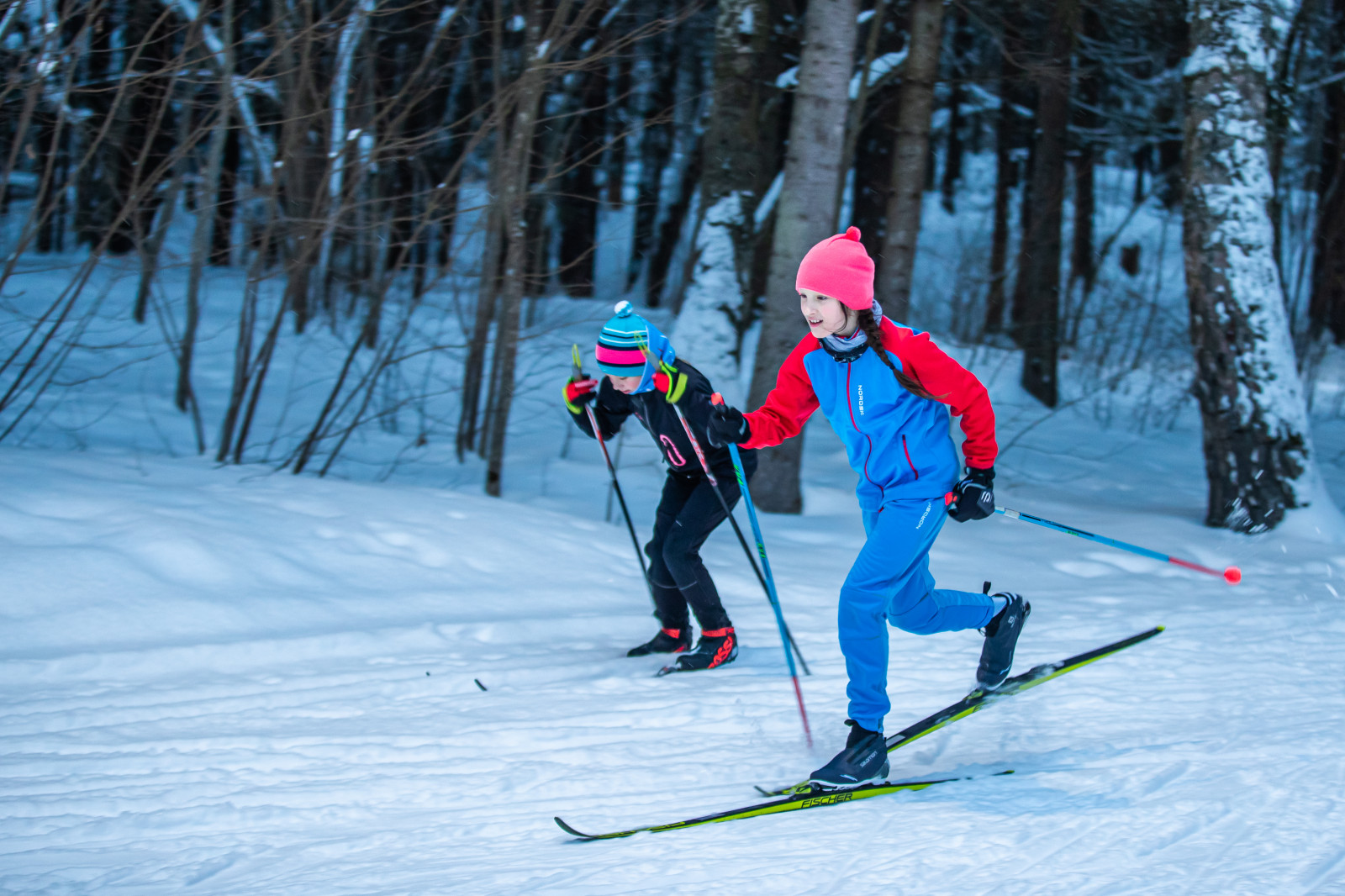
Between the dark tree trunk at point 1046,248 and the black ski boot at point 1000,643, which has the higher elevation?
the dark tree trunk at point 1046,248

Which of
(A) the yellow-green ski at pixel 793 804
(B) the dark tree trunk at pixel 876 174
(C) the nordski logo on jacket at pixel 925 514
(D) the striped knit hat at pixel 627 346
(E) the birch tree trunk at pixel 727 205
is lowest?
(A) the yellow-green ski at pixel 793 804

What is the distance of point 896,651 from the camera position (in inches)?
181

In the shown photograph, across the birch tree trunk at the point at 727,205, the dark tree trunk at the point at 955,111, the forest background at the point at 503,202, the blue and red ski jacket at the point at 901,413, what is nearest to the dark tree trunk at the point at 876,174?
the forest background at the point at 503,202

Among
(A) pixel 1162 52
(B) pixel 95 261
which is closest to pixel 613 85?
Answer: (A) pixel 1162 52

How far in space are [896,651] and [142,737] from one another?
122 inches

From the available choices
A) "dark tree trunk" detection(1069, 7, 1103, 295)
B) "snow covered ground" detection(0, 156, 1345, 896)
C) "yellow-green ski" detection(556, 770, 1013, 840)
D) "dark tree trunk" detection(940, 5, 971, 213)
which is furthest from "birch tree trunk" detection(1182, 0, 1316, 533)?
"yellow-green ski" detection(556, 770, 1013, 840)

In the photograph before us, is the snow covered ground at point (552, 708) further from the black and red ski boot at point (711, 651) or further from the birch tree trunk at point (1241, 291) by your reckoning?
the birch tree trunk at point (1241, 291)

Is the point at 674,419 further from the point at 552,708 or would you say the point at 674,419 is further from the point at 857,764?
→ the point at 857,764

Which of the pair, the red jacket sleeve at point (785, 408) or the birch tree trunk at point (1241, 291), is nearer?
the red jacket sleeve at point (785, 408)

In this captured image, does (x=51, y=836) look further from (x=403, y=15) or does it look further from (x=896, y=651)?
(x=403, y=15)

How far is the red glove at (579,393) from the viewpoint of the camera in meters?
4.20

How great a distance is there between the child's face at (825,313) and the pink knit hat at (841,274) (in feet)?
0.06

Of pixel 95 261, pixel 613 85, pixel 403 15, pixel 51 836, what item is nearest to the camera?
pixel 51 836

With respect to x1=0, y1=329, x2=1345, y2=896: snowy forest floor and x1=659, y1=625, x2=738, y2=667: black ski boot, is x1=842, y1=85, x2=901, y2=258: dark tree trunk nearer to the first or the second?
x1=0, y1=329, x2=1345, y2=896: snowy forest floor
